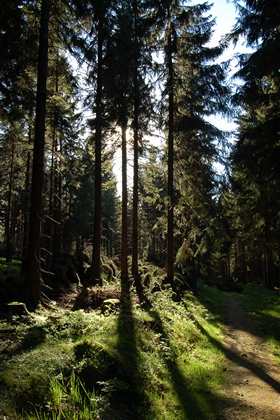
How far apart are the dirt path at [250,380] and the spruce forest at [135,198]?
0.05 meters

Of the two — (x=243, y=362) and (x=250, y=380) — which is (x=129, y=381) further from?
(x=243, y=362)

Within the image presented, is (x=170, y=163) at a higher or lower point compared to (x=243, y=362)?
higher

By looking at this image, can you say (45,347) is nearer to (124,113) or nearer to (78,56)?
(78,56)

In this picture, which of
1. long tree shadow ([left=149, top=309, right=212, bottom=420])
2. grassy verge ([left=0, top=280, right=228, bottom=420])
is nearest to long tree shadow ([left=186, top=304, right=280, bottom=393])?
grassy verge ([left=0, top=280, right=228, bottom=420])

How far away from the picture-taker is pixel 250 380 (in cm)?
601

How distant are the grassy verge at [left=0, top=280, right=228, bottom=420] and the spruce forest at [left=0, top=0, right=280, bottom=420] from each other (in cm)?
3

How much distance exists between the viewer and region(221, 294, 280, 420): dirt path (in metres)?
4.61

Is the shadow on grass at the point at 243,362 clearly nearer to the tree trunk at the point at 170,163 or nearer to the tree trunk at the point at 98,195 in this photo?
the tree trunk at the point at 170,163

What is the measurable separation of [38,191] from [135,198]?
750 centimetres

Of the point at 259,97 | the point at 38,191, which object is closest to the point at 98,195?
the point at 38,191

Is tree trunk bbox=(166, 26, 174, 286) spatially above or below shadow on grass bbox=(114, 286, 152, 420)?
above

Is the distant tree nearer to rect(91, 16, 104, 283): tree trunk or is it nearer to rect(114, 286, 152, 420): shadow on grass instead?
rect(91, 16, 104, 283): tree trunk

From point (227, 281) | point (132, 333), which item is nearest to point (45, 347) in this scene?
point (132, 333)

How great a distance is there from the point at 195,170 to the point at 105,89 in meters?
6.31
